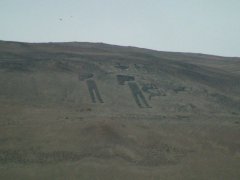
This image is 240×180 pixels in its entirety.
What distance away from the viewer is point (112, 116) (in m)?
27.8

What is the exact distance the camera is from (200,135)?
24797 millimetres

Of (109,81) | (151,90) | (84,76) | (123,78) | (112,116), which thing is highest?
(84,76)

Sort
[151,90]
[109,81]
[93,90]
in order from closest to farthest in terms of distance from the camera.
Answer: [93,90]
[151,90]
[109,81]

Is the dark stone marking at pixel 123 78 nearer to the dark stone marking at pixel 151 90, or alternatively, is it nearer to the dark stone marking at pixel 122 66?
the dark stone marking at pixel 151 90

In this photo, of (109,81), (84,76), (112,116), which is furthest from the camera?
(84,76)

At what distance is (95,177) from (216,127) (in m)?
13.1

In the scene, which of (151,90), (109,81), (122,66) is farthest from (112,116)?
(122,66)

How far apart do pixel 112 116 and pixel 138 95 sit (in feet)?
29.6

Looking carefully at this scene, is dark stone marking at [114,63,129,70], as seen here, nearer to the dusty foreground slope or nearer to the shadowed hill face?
the shadowed hill face

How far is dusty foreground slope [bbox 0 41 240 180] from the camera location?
18641 millimetres

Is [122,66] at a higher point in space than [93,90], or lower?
higher

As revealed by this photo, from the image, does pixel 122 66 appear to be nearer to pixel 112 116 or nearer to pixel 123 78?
pixel 123 78

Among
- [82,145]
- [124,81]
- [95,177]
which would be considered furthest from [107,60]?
[95,177]

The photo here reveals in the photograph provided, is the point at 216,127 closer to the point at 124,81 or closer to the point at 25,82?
the point at 124,81
